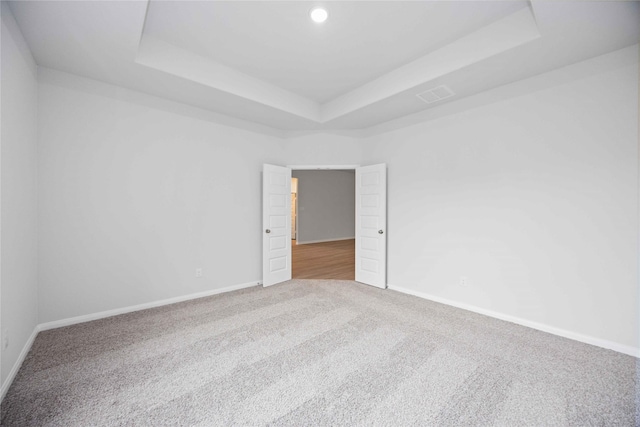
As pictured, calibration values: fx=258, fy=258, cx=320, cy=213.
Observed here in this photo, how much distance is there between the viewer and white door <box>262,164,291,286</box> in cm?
427

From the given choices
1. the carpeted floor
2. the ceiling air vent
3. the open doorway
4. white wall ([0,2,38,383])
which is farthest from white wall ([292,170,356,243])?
white wall ([0,2,38,383])

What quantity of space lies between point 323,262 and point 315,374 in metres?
4.18

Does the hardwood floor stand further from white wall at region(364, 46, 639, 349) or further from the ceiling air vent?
the ceiling air vent

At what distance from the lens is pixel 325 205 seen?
962cm

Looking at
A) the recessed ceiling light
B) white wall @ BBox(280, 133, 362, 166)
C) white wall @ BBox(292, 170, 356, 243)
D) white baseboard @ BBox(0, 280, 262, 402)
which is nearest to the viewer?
white baseboard @ BBox(0, 280, 262, 402)

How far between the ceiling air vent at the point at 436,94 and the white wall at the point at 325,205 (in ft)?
19.6

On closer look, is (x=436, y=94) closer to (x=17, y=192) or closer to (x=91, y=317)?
(x=17, y=192)

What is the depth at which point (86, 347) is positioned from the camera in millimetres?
2371

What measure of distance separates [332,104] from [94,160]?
3.15m

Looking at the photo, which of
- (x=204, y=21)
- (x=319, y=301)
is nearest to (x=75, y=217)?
(x=204, y=21)

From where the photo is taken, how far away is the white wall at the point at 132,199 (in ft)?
8.91

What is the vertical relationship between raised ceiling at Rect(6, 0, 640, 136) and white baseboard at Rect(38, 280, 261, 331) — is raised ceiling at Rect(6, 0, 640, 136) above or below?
above

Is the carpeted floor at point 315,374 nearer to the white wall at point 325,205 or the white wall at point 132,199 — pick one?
the white wall at point 132,199

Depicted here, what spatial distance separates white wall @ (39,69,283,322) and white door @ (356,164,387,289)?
191cm
